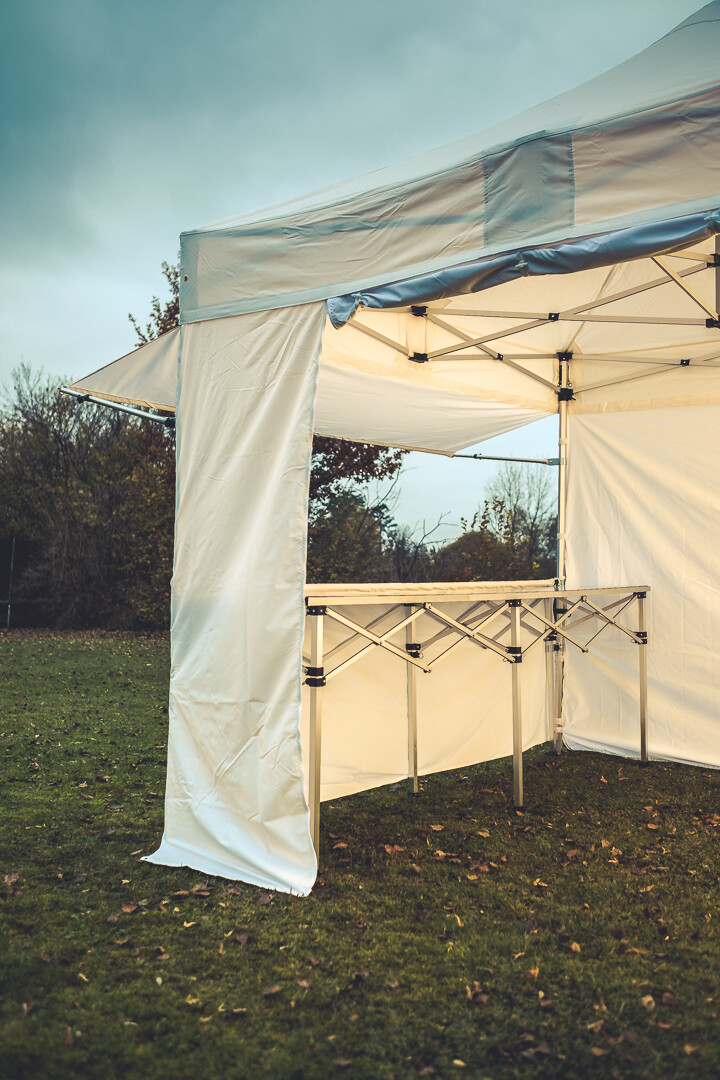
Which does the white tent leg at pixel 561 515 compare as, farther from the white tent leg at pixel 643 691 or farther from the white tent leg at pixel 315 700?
the white tent leg at pixel 315 700

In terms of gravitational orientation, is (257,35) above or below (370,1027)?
above

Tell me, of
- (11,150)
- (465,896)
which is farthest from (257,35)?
(465,896)

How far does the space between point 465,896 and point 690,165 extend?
2287 millimetres

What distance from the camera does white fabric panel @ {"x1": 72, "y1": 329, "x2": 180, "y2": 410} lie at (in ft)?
12.1

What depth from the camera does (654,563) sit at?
4789 mm

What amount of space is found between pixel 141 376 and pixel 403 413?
1547 mm

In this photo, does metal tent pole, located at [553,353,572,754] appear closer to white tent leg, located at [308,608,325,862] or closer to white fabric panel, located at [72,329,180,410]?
white fabric panel, located at [72,329,180,410]

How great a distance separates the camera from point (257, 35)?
322 inches

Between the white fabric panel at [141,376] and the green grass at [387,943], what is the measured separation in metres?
1.94

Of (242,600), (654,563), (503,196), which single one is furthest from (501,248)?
(654,563)

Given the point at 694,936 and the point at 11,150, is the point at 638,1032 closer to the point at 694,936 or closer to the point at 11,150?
the point at 694,936

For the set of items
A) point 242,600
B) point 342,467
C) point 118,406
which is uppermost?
point 342,467

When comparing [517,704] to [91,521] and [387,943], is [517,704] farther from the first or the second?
[91,521]

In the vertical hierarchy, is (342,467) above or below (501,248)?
above
